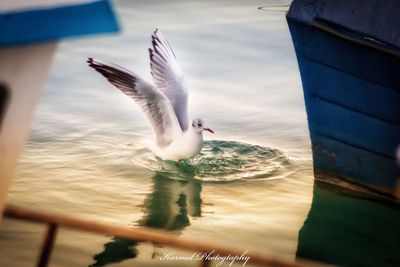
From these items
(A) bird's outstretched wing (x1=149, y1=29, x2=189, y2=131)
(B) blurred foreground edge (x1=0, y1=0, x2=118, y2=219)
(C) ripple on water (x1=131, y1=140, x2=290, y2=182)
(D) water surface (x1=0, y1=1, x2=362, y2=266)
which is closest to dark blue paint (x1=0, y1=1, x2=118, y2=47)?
(B) blurred foreground edge (x1=0, y1=0, x2=118, y2=219)

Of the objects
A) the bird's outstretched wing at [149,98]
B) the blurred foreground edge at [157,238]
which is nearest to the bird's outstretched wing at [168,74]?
the bird's outstretched wing at [149,98]

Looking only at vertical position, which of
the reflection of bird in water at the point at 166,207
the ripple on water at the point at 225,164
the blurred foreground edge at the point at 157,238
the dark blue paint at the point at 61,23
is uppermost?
the ripple on water at the point at 225,164

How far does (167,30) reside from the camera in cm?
812

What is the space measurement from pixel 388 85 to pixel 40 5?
313cm

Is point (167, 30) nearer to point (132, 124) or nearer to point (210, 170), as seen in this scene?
point (132, 124)

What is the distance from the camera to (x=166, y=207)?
457 centimetres

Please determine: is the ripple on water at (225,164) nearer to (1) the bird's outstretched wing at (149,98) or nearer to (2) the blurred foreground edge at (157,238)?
(1) the bird's outstretched wing at (149,98)

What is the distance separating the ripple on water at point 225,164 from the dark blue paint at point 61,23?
3.42m

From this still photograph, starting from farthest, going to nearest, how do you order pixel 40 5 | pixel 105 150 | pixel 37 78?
pixel 105 150, pixel 37 78, pixel 40 5

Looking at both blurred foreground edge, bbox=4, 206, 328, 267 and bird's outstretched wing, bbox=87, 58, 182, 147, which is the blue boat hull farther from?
blurred foreground edge, bbox=4, 206, 328, 267

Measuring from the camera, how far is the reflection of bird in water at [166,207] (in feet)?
12.8

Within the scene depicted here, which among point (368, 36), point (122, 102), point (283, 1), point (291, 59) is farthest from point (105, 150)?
point (283, 1)

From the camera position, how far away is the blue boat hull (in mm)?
4230

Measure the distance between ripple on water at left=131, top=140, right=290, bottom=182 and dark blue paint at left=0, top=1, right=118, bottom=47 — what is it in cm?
342
